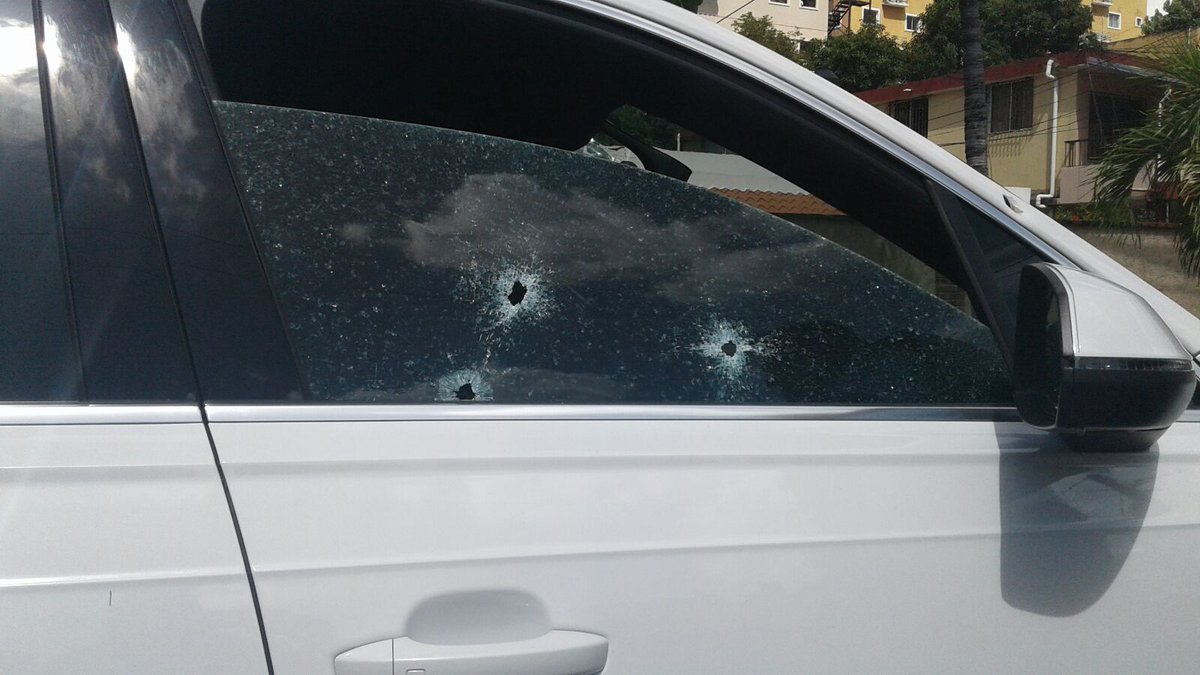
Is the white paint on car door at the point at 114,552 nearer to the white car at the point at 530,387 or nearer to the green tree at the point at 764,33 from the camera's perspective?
the white car at the point at 530,387

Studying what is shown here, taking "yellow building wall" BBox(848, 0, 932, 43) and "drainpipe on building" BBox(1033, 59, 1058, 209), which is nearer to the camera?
"drainpipe on building" BBox(1033, 59, 1058, 209)

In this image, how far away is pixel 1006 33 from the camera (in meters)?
42.9

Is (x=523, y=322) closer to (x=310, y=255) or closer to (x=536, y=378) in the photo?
(x=536, y=378)

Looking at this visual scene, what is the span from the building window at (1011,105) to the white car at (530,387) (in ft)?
82.2

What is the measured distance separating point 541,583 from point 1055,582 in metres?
0.76

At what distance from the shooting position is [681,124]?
2020mm

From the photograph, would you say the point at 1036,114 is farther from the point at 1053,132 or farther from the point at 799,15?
the point at 799,15

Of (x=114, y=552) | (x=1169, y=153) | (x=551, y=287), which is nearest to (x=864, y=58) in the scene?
(x=1169, y=153)

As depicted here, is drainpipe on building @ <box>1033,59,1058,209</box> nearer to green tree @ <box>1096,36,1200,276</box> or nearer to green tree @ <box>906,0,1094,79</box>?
green tree @ <box>1096,36,1200,276</box>

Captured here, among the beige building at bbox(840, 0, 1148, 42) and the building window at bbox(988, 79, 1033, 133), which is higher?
the beige building at bbox(840, 0, 1148, 42)

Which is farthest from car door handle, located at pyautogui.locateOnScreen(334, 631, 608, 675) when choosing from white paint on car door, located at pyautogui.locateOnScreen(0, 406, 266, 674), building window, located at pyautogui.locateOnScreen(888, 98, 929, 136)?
building window, located at pyautogui.locateOnScreen(888, 98, 929, 136)

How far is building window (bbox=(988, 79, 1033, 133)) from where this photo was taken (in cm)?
2442

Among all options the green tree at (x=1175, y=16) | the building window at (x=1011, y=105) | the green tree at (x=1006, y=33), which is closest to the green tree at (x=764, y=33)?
the building window at (x=1011, y=105)

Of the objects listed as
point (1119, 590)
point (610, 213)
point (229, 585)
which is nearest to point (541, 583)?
point (229, 585)
